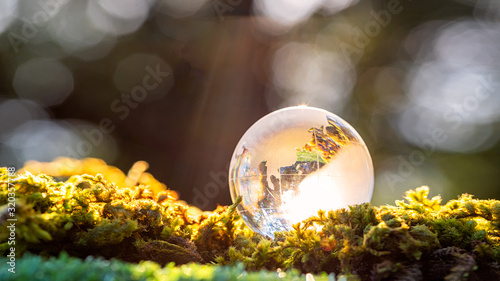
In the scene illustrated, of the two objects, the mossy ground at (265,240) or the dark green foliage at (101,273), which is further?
the mossy ground at (265,240)

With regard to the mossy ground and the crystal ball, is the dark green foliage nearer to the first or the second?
the mossy ground

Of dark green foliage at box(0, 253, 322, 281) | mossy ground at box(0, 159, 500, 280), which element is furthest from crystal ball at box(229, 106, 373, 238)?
dark green foliage at box(0, 253, 322, 281)

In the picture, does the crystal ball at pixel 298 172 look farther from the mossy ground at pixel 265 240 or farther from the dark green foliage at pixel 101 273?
the dark green foliage at pixel 101 273

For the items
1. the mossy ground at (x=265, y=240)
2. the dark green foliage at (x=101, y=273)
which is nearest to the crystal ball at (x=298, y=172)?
the mossy ground at (x=265, y=240)

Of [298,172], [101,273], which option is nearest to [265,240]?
[298,172]

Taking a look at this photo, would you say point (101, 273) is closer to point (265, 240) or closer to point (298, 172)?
point (265, 240)

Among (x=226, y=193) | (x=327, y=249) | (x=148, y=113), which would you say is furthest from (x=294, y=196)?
(x=148, y=113)

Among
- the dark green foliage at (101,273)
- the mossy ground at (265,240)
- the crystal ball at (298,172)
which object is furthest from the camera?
the crystal ball at (298,172)
